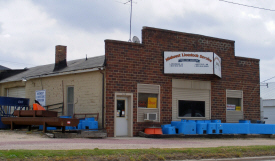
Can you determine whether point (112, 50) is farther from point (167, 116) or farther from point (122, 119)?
point (167, 116)

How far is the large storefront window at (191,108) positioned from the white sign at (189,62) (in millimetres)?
2028

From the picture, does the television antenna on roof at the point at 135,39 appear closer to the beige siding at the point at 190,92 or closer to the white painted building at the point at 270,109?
the beige siding at the point at 190,92

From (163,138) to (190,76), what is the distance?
16.2ft

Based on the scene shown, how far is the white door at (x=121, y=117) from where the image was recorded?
802 inches

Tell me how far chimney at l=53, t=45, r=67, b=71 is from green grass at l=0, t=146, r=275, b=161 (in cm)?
1449

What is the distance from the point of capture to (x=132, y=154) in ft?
38.7

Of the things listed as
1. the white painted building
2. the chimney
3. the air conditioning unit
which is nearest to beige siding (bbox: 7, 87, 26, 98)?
the chimney

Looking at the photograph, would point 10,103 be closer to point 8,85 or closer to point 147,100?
point 8,85

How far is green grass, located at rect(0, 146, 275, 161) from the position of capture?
1034 cm

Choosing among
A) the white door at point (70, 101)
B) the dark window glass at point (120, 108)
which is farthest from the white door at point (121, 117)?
the white door at point (70, 101)

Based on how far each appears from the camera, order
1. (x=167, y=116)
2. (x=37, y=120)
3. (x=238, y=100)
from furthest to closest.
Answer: (x=238, y=100) → (x=167, y=116) → (x=37, y=120)

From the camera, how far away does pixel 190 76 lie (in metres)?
23.0

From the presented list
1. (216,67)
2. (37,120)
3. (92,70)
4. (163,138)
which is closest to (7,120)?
(37,120)

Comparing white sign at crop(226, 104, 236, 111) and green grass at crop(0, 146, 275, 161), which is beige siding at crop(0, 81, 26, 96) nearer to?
white sign at crop(226, 104, 236, 111)
